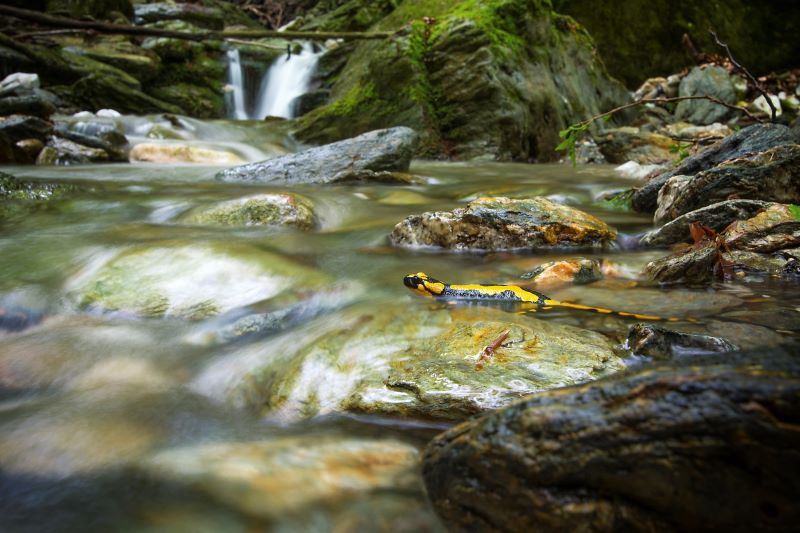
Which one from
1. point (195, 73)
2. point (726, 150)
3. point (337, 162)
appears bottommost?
point (337, 162)

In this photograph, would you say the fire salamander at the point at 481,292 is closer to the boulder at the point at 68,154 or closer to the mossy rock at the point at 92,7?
the boulder at the point at 68,154

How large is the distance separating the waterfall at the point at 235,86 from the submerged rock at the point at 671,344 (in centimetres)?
1519

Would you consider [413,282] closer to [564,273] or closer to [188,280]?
[564,273]

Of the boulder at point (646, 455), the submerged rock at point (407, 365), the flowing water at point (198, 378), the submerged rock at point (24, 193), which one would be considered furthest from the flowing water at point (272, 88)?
the boulder at point (646, 455)

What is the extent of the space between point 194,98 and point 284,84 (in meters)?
2.69

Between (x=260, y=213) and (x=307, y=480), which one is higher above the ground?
(x=260, y=213)

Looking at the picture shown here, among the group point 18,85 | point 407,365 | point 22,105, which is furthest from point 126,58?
point 407,365

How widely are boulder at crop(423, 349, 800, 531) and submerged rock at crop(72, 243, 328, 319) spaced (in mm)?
2119

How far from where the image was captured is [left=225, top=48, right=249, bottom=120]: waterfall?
1599 cm

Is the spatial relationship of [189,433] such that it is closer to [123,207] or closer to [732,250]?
[732,250]

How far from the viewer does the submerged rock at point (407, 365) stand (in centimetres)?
199

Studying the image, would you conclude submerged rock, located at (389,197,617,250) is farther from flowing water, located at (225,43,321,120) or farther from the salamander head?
flowing water, located at (225,43,321,120)

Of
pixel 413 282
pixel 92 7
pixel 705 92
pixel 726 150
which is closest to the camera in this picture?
pixel 413 282

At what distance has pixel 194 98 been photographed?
15.8 m
